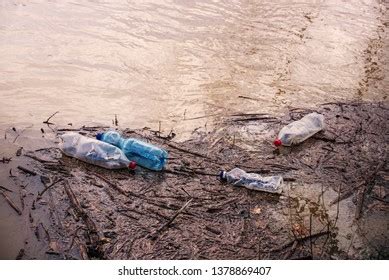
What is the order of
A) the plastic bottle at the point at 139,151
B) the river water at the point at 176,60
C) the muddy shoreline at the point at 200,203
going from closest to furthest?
the muddy shoreline at the point at 200,203 → the plastic bottle at the point at 139,151 → the river water at the point at 176,60

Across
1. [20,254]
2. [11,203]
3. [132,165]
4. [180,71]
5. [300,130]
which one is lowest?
[20,254]

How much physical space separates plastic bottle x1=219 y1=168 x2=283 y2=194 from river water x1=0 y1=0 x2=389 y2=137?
0.92 meters

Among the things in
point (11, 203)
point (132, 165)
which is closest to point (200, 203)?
point (132, 165)

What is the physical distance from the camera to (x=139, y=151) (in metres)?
3.71

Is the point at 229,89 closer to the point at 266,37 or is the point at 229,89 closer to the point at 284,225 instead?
the point at 266,37

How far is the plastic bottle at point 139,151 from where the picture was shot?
3.65m

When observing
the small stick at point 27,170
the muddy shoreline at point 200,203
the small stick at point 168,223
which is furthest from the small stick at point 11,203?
the small stick at point 168,223

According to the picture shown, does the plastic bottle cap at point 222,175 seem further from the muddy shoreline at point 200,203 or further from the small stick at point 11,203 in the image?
the small stick at point 11,203

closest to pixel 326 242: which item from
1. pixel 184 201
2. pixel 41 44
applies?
pixel 184 201

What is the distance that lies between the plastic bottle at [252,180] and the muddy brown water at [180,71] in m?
0.19

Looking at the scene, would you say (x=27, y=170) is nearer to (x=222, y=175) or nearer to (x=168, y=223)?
(x=168, y=223)

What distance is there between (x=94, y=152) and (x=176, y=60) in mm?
2437

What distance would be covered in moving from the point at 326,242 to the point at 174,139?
6.21 feet

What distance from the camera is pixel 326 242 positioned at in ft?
10.0
